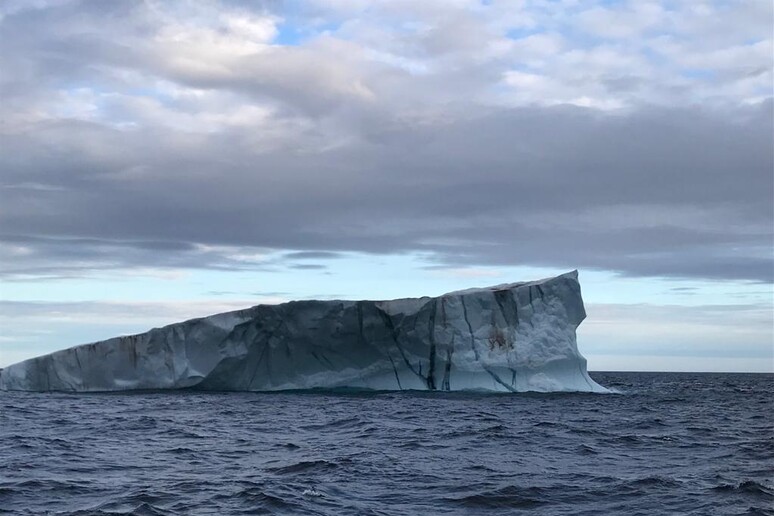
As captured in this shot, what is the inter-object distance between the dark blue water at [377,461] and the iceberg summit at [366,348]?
511 centimetres

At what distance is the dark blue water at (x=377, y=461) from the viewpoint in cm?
830

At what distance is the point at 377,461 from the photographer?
429 inches

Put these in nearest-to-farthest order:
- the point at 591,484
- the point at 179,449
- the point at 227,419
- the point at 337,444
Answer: the point at 591,484
the point at 179,449
the point at 337,444
the point at 227,419

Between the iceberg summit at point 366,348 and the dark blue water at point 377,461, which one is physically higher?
the iceberg summit at point 366,348

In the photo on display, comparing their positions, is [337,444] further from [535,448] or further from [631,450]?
[631,450]

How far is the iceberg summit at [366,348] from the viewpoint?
24266 mm

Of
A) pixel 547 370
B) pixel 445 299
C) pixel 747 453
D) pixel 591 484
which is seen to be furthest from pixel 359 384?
pixel 591 484

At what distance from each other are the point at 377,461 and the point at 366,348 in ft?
45.8

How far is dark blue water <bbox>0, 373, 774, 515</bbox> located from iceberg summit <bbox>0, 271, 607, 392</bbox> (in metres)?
5.11

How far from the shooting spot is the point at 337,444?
41.5 ft

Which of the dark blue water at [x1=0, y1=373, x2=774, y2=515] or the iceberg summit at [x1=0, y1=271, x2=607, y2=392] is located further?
the iceberg summit at [x1=0, y1=271, x2=607, y2=392]

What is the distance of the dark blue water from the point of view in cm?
830

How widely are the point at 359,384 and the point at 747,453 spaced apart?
1454cm

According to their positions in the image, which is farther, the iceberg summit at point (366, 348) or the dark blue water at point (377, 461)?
the iceberg summit at point (366, 348)
